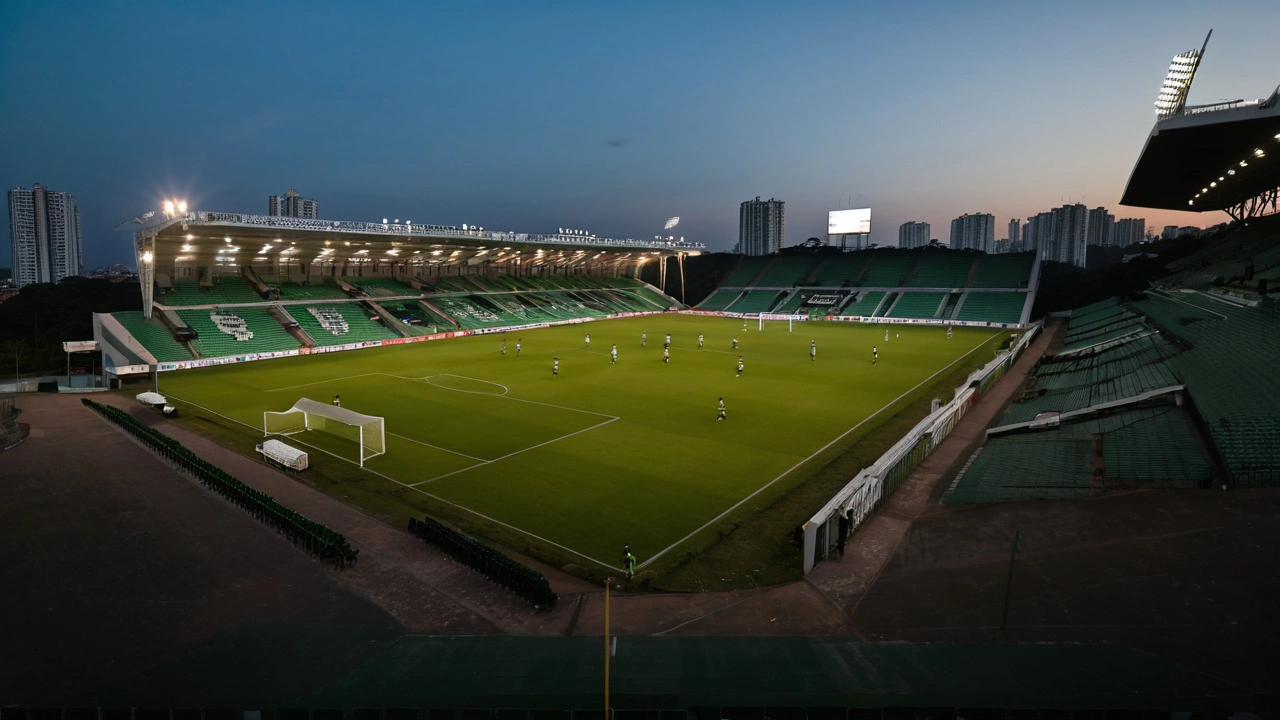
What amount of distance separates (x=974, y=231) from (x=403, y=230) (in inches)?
6833

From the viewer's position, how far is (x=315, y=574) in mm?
12258

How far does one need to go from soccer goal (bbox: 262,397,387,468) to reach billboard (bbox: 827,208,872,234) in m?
76.9

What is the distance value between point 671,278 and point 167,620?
94612 mm

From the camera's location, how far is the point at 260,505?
14.9 metres

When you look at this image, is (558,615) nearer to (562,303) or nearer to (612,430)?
(612,430)

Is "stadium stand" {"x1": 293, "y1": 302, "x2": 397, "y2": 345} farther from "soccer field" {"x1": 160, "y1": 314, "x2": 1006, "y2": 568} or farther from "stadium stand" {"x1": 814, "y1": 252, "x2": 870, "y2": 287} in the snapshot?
"stadium stand" {"x1": 814, "y1": 252, "x2": 870, "y2": 287}

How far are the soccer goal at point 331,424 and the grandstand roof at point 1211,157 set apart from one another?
3212cm

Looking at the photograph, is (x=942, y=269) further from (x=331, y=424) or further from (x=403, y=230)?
(x=331, y=424)

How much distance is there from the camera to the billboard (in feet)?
277

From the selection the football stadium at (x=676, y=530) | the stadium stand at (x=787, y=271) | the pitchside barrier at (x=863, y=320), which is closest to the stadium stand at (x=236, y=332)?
the football stadium at (x=676, y=530)

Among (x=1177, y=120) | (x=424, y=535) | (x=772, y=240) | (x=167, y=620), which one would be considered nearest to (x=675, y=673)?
(x=424, y=535)

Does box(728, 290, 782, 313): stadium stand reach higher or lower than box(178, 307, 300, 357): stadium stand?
higher

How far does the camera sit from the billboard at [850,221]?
8456 cm

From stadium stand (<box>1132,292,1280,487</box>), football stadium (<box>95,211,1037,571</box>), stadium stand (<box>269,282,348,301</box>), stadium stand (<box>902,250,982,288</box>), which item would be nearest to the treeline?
football stadium (<box>95,211,1037,571</box>)
